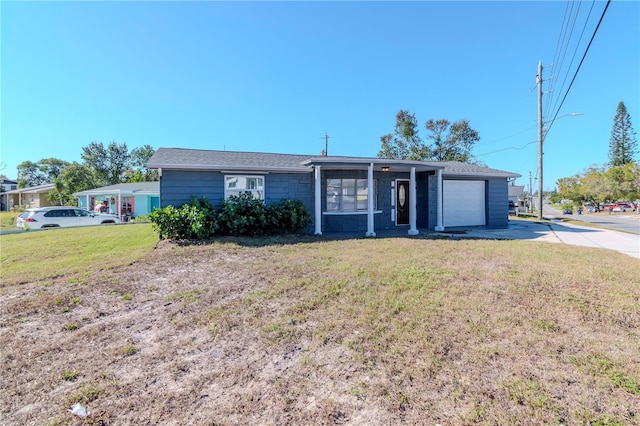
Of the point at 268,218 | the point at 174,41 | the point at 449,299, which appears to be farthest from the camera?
the point at 174,41

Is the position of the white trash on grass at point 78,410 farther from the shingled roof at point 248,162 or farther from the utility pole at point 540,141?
the utility pole at point 540,141

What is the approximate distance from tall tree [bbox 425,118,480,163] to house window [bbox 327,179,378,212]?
2276cm

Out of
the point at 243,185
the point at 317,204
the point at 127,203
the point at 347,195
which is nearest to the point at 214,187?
the point at 243,185

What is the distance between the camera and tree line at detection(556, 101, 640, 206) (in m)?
36.3

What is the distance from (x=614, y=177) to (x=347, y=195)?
4397 centimetres

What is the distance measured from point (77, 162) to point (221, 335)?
4485 centimetres

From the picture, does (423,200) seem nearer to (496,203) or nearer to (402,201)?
(402,201)

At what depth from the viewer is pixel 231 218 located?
9.22 meters

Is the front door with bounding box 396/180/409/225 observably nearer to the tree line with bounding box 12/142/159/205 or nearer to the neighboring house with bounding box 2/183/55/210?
the tree line with bounding box 12/142/159/205

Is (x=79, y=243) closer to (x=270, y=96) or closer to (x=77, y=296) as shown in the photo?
(x=77, y=296)

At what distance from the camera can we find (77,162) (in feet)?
120

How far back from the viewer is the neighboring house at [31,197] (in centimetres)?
3209

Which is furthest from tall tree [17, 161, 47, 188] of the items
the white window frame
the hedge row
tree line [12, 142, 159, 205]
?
the white window frame

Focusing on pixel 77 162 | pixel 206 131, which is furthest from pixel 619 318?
pixel 77 162
